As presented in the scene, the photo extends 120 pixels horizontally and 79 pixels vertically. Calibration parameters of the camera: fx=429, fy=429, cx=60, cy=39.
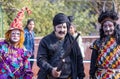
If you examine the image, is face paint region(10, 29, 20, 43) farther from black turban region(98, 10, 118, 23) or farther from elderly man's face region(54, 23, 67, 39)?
black turban region(98, 10, 118, 23)

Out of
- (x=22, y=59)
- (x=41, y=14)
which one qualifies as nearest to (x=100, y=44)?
(x=22, y=59)

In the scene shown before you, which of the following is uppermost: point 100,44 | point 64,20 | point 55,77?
point 64,20

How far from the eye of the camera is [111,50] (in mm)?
6219

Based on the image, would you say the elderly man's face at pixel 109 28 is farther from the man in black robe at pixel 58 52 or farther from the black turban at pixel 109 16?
the man in black robe at pixel 58 52

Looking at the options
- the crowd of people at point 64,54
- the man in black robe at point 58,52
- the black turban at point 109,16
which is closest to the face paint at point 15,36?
the crowd of people at point 64,54

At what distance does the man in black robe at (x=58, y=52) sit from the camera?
6066 millimetres

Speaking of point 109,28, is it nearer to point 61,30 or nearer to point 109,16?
point 109,16

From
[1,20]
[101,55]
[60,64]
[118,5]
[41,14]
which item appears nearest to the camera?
[60,64]

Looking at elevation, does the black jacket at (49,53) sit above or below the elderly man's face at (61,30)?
below

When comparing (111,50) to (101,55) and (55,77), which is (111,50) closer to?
(101,55)

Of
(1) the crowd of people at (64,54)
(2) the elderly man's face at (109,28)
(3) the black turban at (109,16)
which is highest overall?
(3) the black turban at (109,16)

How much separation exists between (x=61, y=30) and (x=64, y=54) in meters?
0.34

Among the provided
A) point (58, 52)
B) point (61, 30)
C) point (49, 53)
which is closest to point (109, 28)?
point (61, 30)

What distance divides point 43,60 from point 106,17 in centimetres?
113
